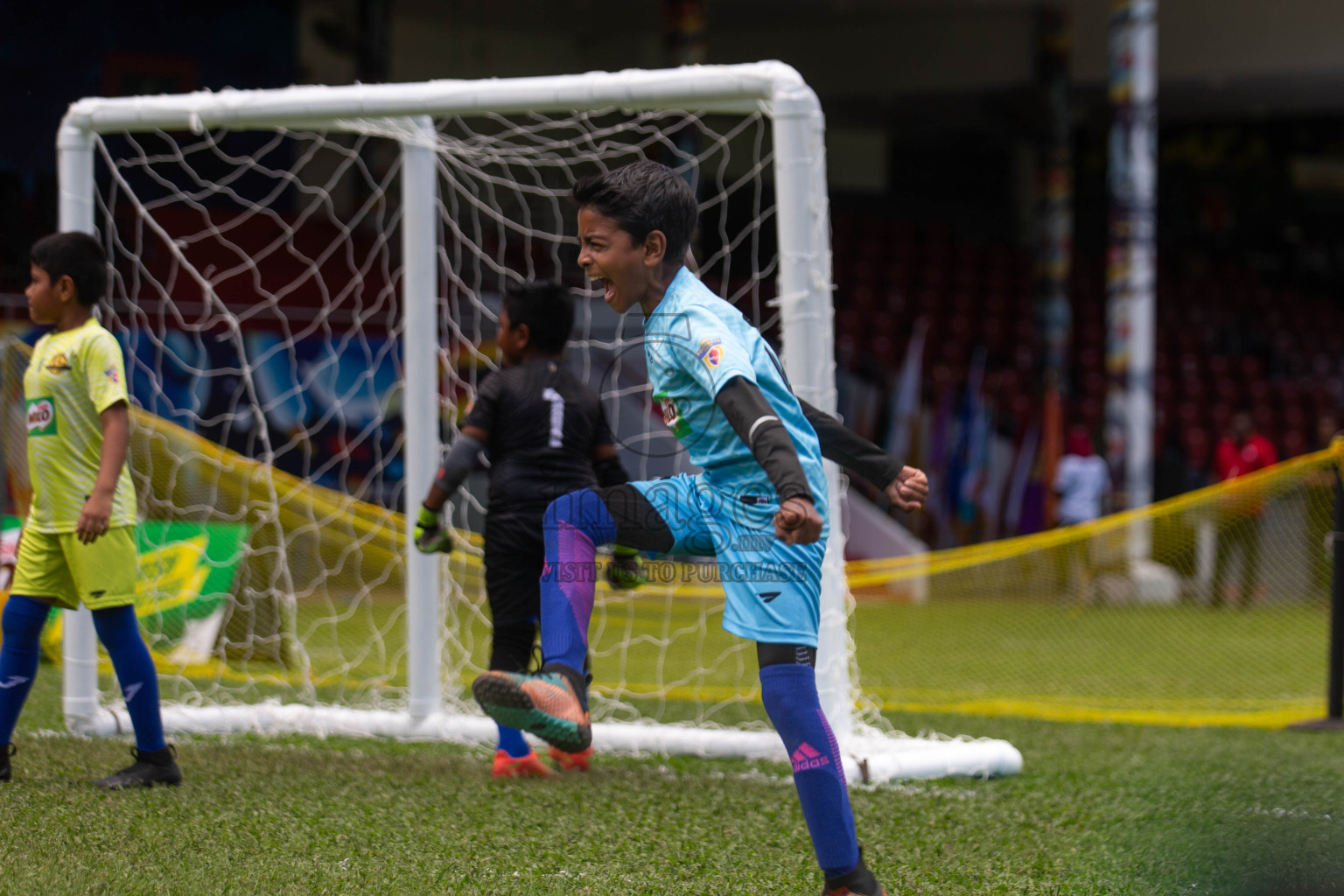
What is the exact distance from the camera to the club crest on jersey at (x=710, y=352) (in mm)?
2504

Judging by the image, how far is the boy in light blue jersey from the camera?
255cm

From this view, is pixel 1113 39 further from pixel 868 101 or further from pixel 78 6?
pixel 78 6

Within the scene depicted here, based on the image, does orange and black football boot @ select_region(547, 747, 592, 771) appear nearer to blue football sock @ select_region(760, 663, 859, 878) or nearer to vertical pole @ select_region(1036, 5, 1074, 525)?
blue football sock @ select_region(760, 663, 859, 878)

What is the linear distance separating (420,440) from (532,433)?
76 centimetres

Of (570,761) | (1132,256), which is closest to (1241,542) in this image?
(1132,256)

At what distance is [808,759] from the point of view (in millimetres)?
2584

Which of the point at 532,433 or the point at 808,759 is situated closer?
the point at 808,759

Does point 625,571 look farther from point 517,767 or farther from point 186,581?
point 186,581

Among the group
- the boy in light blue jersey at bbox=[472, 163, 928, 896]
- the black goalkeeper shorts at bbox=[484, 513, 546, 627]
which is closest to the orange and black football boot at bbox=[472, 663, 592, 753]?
the boy in light blue jersey at bbox=[472, 163, 928, 896]

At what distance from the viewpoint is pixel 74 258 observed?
384 cm

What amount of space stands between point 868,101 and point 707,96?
15.2 m

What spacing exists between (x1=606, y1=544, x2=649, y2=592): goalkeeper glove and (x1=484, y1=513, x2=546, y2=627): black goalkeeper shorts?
921mm

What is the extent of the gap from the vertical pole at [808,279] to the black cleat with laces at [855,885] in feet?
5.31

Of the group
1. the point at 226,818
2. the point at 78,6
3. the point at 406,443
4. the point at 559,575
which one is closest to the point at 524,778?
the point at 226,818
